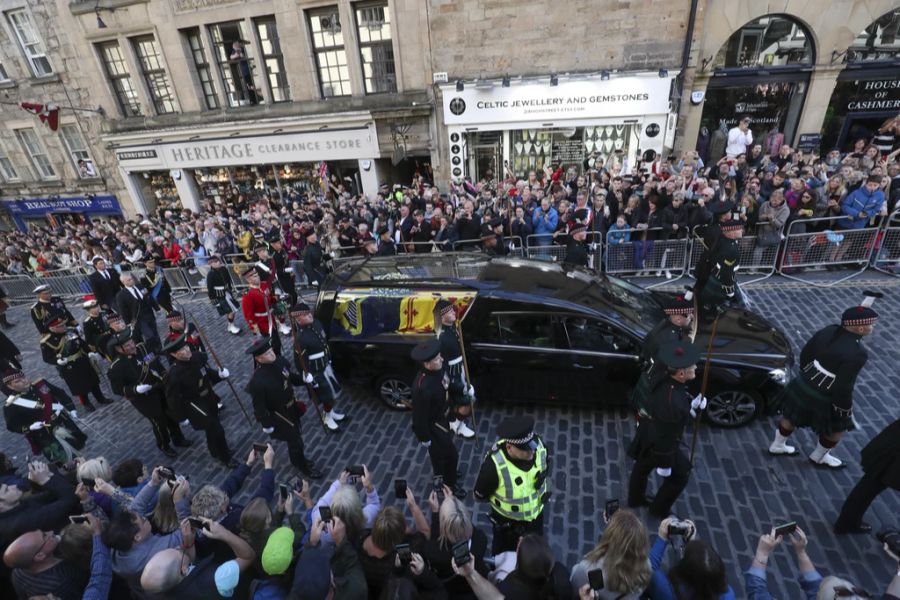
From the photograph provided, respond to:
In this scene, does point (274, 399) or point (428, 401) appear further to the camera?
point (274, 399)

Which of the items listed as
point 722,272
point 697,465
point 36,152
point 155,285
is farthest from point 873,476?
point 36,152

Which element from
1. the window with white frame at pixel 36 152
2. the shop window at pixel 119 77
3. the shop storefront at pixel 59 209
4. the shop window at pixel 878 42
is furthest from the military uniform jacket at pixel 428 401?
the window with white frame at pixel 36 152

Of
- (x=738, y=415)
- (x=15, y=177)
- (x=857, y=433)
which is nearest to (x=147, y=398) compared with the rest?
(x=738, y=415)

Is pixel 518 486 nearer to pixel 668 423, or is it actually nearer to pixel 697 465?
pixel 668 423

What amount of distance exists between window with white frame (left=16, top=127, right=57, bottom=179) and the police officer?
25345mm

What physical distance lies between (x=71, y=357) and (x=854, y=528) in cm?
1026

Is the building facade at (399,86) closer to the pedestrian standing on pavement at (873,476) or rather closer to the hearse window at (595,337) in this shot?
the hearse window at (595,337)

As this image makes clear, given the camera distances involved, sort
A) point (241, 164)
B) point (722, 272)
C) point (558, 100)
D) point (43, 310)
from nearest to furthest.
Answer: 1. point (722, 272)
2. point (43, 310)
3. point (558, 100)
4. point (241, 164)

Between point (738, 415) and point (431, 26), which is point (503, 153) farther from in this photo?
point (738, 415)

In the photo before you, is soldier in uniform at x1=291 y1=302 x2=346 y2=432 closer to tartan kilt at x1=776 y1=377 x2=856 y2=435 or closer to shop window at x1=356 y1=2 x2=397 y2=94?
tartan kilt at x1=776 y1=377 x2=856 y2=435

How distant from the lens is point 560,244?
9383mm

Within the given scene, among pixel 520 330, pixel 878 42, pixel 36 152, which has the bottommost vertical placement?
pixel 520 330

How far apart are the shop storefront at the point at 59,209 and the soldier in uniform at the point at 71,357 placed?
16498 mm

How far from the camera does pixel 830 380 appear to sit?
402 cm
